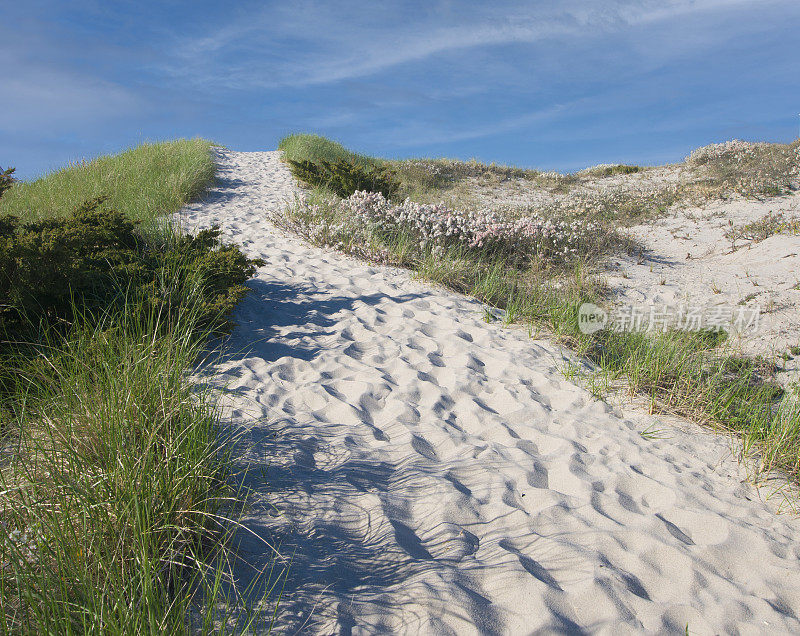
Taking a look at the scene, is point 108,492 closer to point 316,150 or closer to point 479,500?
point 479,500

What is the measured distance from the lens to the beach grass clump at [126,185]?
906 centimetres

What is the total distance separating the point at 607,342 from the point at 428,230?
405 centimetres

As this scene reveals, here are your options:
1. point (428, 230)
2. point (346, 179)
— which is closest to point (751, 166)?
point (428, 230)

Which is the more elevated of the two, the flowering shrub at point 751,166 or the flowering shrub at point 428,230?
the flowering shrub at point 751,166

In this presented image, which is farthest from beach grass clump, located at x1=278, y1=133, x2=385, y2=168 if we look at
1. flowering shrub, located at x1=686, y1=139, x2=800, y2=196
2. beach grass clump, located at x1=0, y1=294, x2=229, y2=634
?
beach grass clump, located at x1=0, y1=294, x2=229, y2=634

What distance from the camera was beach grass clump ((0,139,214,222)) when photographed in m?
9.06

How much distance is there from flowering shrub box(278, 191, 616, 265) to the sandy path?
3.38 metres

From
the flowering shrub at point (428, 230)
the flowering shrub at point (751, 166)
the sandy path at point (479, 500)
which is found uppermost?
the flowering shrub at point (751, 166)

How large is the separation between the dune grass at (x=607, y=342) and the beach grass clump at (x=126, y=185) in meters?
2.61

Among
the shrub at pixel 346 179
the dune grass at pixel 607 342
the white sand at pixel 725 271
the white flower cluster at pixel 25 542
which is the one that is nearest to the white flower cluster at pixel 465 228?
the dune grass at pixel 607 342

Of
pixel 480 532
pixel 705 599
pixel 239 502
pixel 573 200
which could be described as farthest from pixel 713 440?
pixel 573 200

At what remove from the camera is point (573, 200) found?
15.6 metres

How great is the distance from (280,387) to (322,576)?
2.09m

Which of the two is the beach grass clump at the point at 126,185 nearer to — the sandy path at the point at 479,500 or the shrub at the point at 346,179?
the shrub at the point at 346,179
